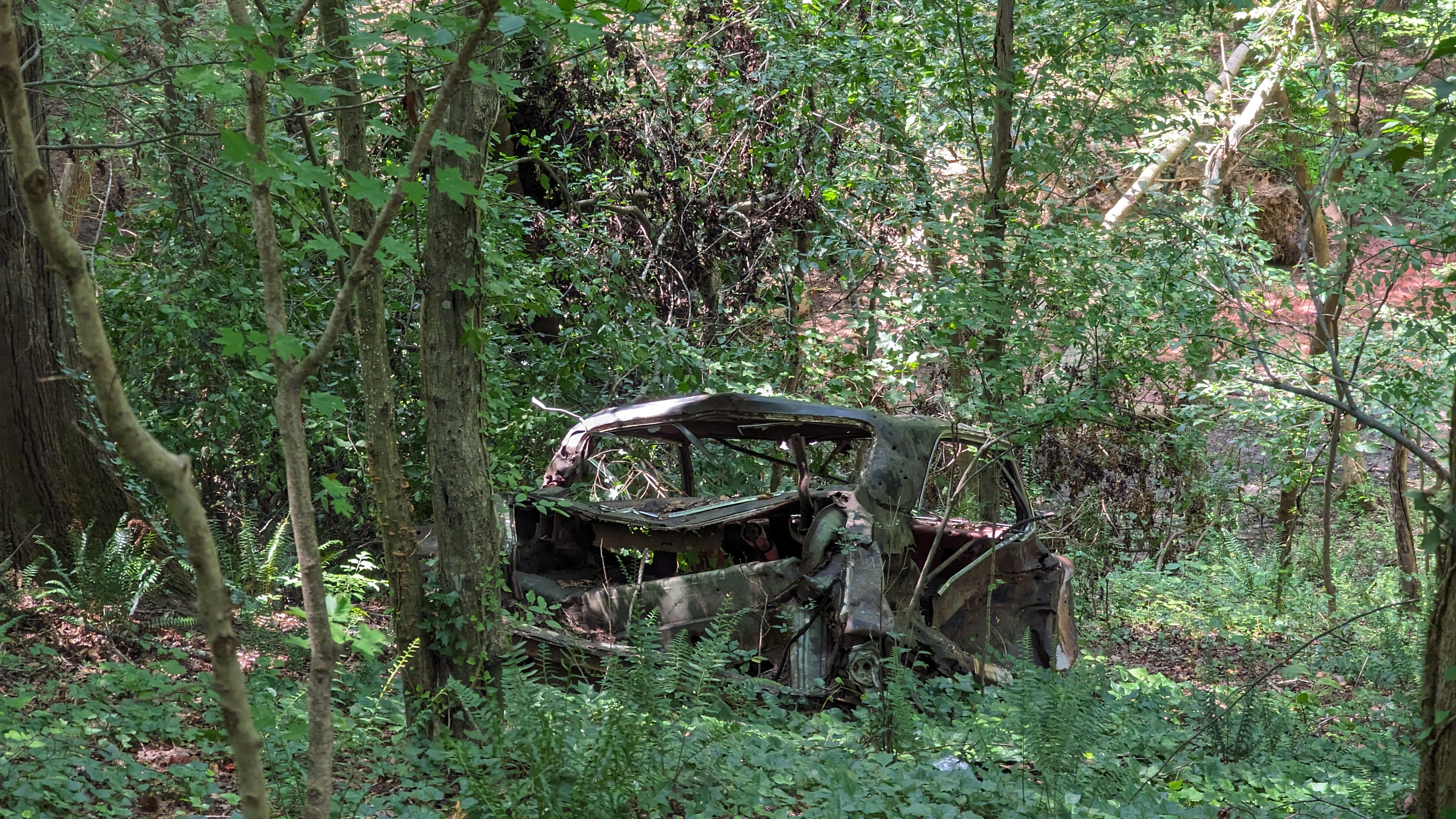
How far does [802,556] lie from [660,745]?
2.38 m

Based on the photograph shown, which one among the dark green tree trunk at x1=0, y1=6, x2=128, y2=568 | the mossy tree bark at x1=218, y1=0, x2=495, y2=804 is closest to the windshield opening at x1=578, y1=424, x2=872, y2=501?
the dark green tree trunk at x1=0, y1=6, x2=128, y2=568

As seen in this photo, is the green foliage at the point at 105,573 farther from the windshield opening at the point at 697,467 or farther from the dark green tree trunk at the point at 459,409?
the windshield opening at the point at 697,467

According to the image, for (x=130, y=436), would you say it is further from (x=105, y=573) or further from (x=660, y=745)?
(x=105, y=573)

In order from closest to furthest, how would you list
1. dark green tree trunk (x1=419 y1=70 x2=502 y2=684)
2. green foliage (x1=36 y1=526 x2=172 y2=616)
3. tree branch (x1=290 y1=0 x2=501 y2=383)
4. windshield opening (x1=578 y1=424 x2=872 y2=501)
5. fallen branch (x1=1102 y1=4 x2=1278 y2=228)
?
tree branch (x1=290 y1=0 x2=501 y2=383)
dark green tree trunk (x1=419 y1=70 x2=502 y2=684)
green foliage (x1=36 y1=526 x2=172 y2=616)
windshield opening (x1=578 y1=424 x2=872 y2=501)
fallen branch (x1=1102 y1=4 x2=1278 y2=228)

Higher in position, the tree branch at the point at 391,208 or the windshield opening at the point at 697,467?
the tree branch at the point at 391,208

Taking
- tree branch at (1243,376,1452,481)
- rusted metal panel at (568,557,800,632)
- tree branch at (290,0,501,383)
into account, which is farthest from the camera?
rusted metal panel at (568,557,800,632)

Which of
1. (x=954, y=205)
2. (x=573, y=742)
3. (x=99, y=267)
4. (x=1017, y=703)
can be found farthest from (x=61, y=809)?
(x=954, y=205)

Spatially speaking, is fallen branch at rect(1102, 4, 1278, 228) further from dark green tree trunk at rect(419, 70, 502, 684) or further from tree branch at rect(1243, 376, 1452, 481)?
dark green tree trunk at rect(419, 70, 502, 684)

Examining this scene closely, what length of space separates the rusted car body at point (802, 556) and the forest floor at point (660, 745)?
1.36 ft

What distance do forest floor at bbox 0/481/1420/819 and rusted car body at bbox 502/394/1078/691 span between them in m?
0.41

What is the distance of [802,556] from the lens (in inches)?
223

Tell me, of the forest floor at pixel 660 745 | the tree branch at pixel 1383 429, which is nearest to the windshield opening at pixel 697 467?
the forest floor at pixel 660 745

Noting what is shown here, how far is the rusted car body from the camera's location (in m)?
5.29

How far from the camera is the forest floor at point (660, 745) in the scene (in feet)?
11.0
